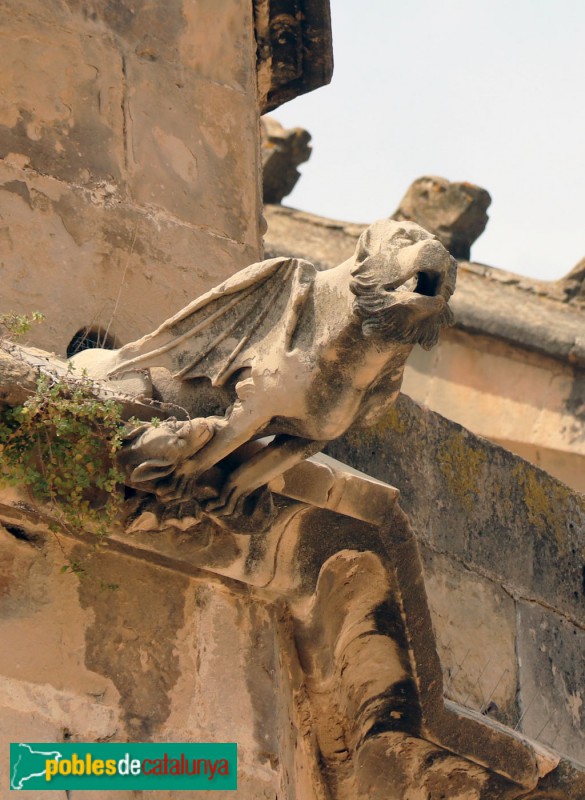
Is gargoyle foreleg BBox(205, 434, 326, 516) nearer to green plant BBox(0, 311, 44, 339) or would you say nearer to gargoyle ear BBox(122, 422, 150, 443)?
gargoyle ear BBox(122, 422, 150, 443)

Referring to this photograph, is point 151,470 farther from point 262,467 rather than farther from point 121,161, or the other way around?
point 121,161

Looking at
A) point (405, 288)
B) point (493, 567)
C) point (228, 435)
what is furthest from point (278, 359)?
point (493, 567)

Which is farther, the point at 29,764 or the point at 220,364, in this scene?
the point at 220,364

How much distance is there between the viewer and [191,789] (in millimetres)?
6516

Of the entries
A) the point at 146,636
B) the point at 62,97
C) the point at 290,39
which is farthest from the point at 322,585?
the point at 290,39

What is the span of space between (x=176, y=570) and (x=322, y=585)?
547 mm

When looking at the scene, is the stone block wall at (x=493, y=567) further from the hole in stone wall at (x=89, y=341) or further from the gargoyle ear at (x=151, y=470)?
the gargoyle ear at (x=151, y=470)

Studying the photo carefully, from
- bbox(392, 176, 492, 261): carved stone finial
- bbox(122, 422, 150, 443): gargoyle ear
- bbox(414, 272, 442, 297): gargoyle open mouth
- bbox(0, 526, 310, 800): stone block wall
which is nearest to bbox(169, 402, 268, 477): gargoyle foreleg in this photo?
bbox(122, 422, 150, 443): gargoyle ear

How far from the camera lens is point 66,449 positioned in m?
6.40

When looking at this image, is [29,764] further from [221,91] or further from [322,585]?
[221,91]

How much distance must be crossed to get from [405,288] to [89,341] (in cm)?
137

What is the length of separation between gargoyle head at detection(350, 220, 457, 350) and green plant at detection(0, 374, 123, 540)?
769mm

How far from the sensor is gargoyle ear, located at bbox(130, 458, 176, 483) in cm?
638

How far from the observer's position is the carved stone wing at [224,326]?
6578 mm
